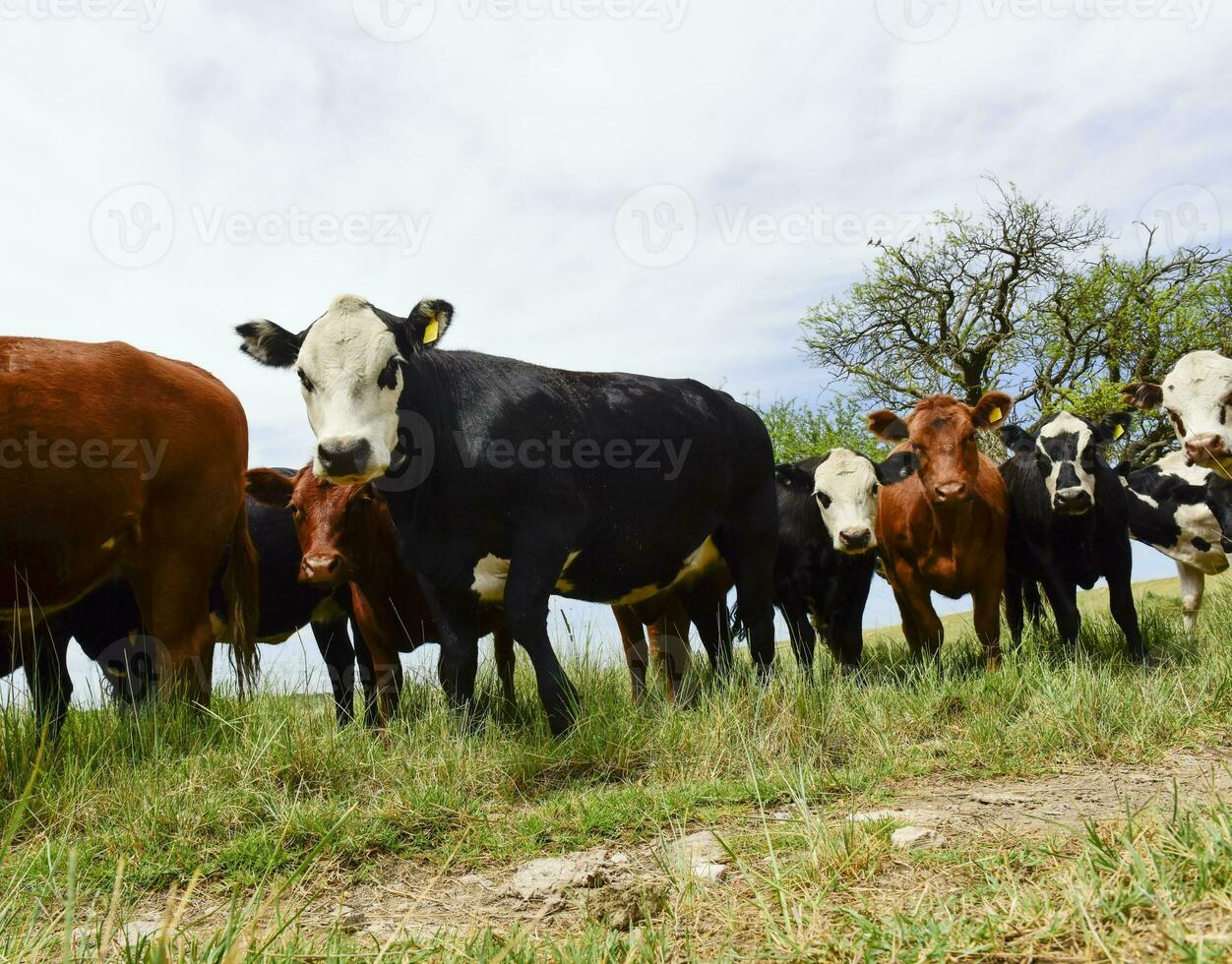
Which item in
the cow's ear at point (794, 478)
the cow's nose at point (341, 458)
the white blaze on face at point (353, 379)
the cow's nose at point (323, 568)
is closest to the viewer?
the cow's nose at point (341, 458)

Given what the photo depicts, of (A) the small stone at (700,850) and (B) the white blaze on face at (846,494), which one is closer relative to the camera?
(A) the small stone at (700,850)

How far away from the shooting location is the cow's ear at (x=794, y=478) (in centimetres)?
884

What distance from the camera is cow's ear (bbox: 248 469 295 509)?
274 inches

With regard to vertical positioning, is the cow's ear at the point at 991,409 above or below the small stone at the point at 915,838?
above

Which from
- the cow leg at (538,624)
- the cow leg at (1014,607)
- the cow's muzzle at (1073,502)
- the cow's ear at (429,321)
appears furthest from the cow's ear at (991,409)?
the cow's ear at (429,321)

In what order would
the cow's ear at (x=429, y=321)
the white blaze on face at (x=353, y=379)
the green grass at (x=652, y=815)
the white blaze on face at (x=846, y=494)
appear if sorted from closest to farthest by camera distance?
the green grass at (x=652, y=815), the white blaze on face at (x=353, y=379), the cow's ear at (x=429, y=321), the white blaze on face at (x=846, y=494)

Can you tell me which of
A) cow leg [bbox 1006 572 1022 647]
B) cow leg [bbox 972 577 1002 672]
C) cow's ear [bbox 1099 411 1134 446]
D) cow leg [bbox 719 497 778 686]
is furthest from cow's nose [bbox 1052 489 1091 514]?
cow leg [bbox 719 497 778 686]

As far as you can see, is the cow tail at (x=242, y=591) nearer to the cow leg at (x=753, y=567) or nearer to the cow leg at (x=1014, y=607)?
the cow leg at (x=753, y=567)

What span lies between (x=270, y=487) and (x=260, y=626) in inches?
48.1

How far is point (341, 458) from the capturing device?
4488 mm

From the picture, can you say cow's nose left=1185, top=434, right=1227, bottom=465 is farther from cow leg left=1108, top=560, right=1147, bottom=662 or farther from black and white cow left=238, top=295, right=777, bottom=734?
black and white cow left=238, top=295, right=777, bottom=734

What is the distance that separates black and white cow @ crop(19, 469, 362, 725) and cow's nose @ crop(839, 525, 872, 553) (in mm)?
3868

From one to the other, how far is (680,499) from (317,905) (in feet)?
11.5

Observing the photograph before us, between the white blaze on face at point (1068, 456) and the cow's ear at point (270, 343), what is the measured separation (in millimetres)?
5745
